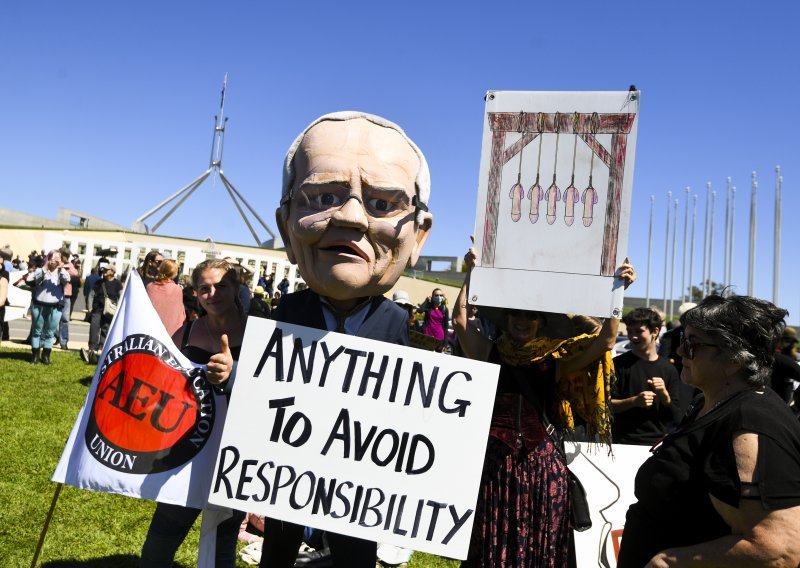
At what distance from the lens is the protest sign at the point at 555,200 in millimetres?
2557

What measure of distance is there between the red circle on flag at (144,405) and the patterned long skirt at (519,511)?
1.29 meters

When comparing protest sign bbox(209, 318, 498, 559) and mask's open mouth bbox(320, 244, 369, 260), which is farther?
mask's open mouth bbox(320, 244, 369, 260)

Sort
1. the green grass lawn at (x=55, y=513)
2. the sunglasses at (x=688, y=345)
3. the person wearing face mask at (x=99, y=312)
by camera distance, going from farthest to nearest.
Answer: the person wearing face mask at (x=99, y=312) < the green grass lawn at (x=55, y=513) < the sunglasses at (x=688, y=345)

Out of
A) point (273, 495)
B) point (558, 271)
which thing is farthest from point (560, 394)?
point (273, 495)

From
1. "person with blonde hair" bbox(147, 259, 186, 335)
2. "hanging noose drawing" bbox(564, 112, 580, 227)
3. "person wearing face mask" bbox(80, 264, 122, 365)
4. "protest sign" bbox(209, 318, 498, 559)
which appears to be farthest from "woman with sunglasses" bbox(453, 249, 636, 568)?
"person wearing face mask" bbox(80, 264, 122, 365)

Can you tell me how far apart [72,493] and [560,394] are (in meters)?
3.81

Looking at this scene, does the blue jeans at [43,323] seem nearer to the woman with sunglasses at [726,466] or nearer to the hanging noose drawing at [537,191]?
the hanging noose drawing at [537,191]

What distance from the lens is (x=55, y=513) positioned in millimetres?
4422

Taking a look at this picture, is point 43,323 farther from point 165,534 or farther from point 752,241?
point 752,241

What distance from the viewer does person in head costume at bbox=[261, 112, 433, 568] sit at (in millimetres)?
2699

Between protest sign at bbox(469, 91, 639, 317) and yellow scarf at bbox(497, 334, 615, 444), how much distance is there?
1.34ft

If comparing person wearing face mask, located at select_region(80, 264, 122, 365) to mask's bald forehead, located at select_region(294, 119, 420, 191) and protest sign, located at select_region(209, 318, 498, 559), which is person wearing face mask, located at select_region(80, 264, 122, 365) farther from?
protest sign, located at select_region(209, 318, 498, 559)

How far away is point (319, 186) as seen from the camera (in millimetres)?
2713

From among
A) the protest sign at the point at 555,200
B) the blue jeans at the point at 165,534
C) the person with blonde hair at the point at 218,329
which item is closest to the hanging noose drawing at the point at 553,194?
the protest sign at the point at 555,200
